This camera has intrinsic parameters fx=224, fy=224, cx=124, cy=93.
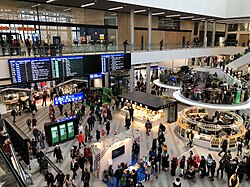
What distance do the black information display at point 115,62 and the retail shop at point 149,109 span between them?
2466 mm

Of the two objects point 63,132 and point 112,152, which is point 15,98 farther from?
point 112,152

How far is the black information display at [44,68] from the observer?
457 inches

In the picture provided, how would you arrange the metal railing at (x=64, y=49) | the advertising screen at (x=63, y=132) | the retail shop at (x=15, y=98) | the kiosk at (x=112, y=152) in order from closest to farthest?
the kiosk at (x=112, y=152) → the metal railing at (x=64, y=49) → the advertising screen at (x=63, y=132) → the retail shop at (x=15, y=98)

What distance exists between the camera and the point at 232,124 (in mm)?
14180

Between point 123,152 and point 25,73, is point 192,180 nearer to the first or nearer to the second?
point 123,152

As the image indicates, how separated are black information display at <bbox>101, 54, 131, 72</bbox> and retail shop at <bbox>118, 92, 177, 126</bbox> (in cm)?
247

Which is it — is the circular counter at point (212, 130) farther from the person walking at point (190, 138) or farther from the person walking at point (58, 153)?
the person walking at point (58, 153)

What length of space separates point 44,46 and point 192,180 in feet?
34.5

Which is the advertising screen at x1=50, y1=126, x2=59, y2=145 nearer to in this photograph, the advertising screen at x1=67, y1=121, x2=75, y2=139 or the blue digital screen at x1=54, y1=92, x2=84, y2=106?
the advertising screen at x1=67, y1=121, x2=75, y2=139

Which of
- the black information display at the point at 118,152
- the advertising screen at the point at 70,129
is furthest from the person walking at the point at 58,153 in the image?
the black information display at the point at 118,152

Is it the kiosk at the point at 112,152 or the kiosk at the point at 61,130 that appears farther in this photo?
the kiosk at the point at 61,130

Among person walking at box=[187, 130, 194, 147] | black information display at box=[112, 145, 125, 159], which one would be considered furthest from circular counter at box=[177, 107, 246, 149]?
black information display at box=[112, 145, 125, 159]

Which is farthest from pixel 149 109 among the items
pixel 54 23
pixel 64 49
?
pixel 54 23

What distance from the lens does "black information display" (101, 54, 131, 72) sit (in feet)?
52.4
